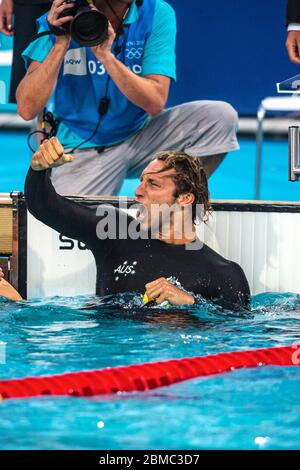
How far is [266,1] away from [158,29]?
6.38 feet

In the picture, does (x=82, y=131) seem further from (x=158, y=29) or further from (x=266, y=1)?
(x=266, y=1)

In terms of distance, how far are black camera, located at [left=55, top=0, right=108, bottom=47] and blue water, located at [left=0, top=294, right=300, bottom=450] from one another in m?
1.01

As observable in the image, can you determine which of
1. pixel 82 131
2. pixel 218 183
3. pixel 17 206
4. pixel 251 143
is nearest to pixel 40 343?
pixel 17 206

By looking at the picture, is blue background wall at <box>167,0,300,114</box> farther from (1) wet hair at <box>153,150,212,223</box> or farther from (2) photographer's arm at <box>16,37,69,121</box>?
(1) wet hair at <box>153,150,212,223</box>

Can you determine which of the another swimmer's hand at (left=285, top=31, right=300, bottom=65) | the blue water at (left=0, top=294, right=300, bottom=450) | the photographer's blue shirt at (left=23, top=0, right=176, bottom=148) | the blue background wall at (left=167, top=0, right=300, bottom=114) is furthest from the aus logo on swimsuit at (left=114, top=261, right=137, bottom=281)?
the blue background wall at (left=167, top=0, right=300, bottom=114)

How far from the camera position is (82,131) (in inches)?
171

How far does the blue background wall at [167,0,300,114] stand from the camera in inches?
231

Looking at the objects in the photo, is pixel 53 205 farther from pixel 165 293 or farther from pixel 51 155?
pixel 165 293

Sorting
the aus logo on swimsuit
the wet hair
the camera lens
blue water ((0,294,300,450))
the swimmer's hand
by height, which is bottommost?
blue water ((0,294,300,450))

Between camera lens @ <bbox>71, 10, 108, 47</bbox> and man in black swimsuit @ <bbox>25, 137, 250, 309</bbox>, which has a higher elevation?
camera lens @ <bbox>71, 10, 108, 47</bbox>

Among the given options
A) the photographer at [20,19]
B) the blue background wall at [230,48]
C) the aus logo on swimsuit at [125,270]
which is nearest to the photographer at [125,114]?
the photographer at [20,19]

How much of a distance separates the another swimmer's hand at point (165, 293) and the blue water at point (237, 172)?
3.05 m

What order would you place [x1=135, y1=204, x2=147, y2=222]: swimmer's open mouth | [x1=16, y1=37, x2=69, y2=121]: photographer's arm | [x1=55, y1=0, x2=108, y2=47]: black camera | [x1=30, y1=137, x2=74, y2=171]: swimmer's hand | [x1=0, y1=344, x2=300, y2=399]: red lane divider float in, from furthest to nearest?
[x1=16, y1=37, x2=69, y2=121]: photographer's arm → [x1=55, y1=0, x2=108, y2=47]: black camera → [x1=135, y1=204, x2=147, y2=222]: swimmer's open mouth → [x1=30, y1=137, x2=74, y2=171]: swimmer's hand → [x1=0, y1=344, x2=300, y2=399]: red lane divider float
